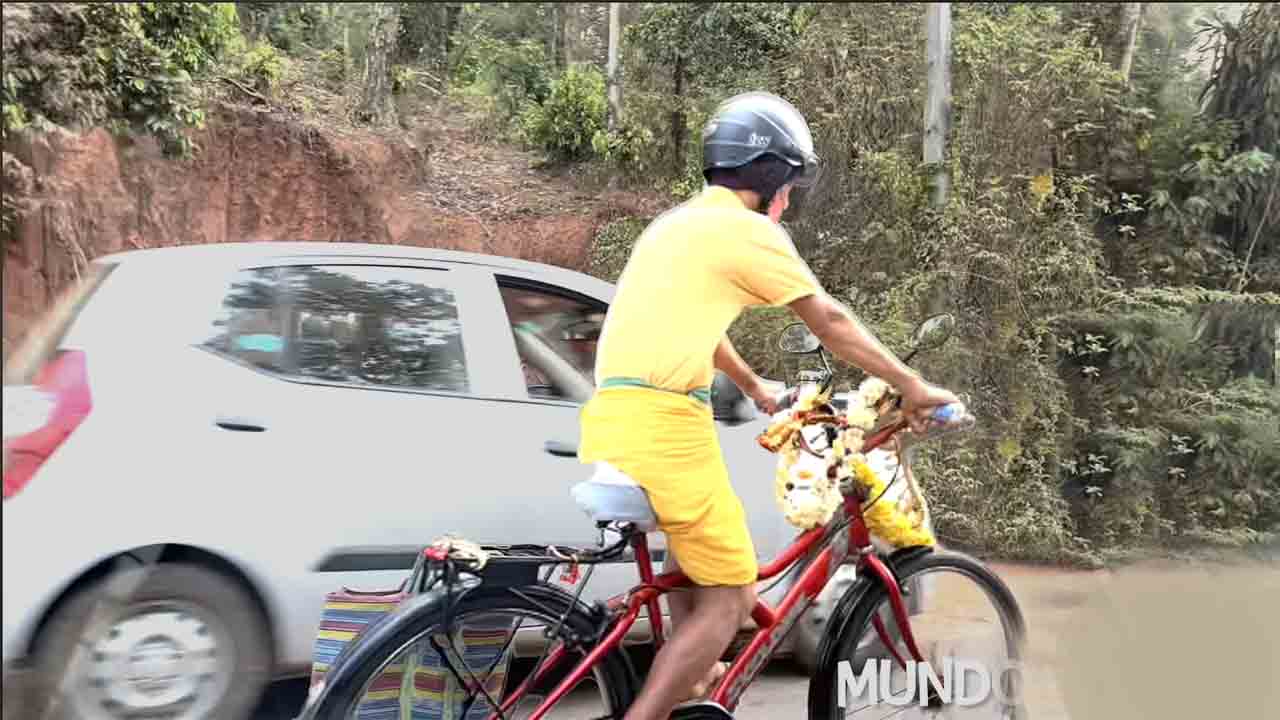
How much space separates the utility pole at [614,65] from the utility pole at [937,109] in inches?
65.4

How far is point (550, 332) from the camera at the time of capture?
3.62 m

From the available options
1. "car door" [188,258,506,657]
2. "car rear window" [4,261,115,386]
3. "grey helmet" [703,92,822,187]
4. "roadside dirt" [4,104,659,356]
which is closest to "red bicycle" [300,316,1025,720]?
"grey helmet" [703,92,822,187]

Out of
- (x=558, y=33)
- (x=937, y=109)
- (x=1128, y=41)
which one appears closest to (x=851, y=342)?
(x=558, y=33)

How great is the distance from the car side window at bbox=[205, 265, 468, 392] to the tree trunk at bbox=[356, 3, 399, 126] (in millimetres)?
1364

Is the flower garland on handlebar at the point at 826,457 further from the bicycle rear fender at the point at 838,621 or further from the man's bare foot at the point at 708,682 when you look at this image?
the man's bare foot at the point at 708,682

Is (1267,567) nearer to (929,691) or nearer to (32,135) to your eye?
(929,691)

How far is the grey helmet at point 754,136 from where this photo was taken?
255cm

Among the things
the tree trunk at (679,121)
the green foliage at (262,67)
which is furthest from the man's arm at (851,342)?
the green foliage at (262,67)

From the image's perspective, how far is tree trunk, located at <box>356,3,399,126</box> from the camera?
4.56 m

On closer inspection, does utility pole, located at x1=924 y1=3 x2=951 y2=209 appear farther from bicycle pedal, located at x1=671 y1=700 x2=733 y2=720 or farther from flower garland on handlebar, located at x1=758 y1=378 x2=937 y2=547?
bicycle pedal, located at x1=671 y1=700 x2=733 y2=720

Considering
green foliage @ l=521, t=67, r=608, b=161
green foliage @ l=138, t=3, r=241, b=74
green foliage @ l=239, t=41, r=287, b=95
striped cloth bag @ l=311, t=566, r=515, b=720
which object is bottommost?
striped cloth bag @ l=311, t=566, r=515, b=720

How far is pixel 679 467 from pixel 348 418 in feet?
4.07

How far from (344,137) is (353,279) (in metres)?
1.35

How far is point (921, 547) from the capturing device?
2.90m
